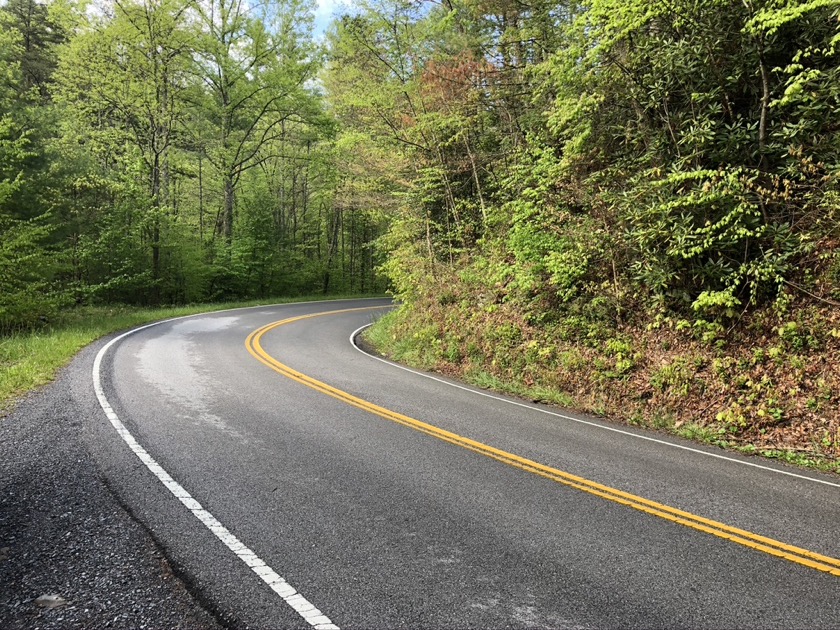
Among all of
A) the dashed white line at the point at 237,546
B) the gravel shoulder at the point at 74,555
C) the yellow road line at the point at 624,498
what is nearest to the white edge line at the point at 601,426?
the yellow road line at the point at 624,498

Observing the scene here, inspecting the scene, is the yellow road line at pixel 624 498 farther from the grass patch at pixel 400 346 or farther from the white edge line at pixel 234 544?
the grass patch at pixel 400 346

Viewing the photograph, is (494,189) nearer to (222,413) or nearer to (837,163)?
(837,163)

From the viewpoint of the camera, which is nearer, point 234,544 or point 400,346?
point 234,544

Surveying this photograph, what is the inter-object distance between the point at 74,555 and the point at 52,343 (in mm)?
9919

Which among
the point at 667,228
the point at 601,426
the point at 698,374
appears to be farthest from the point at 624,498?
the point at 667,228

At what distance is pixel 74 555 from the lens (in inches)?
129

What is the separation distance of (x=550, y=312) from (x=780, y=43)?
5.54 m

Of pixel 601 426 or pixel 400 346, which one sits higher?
pixel 400 346

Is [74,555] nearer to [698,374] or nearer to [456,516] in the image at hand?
[456,516]

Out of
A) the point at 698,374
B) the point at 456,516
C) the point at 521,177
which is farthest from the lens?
the point at 521,177

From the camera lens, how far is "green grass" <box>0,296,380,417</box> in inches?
313

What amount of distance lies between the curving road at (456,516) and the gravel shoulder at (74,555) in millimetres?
142

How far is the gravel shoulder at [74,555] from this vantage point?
8.95 feet

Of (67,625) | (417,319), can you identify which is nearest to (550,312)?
(417,319)
